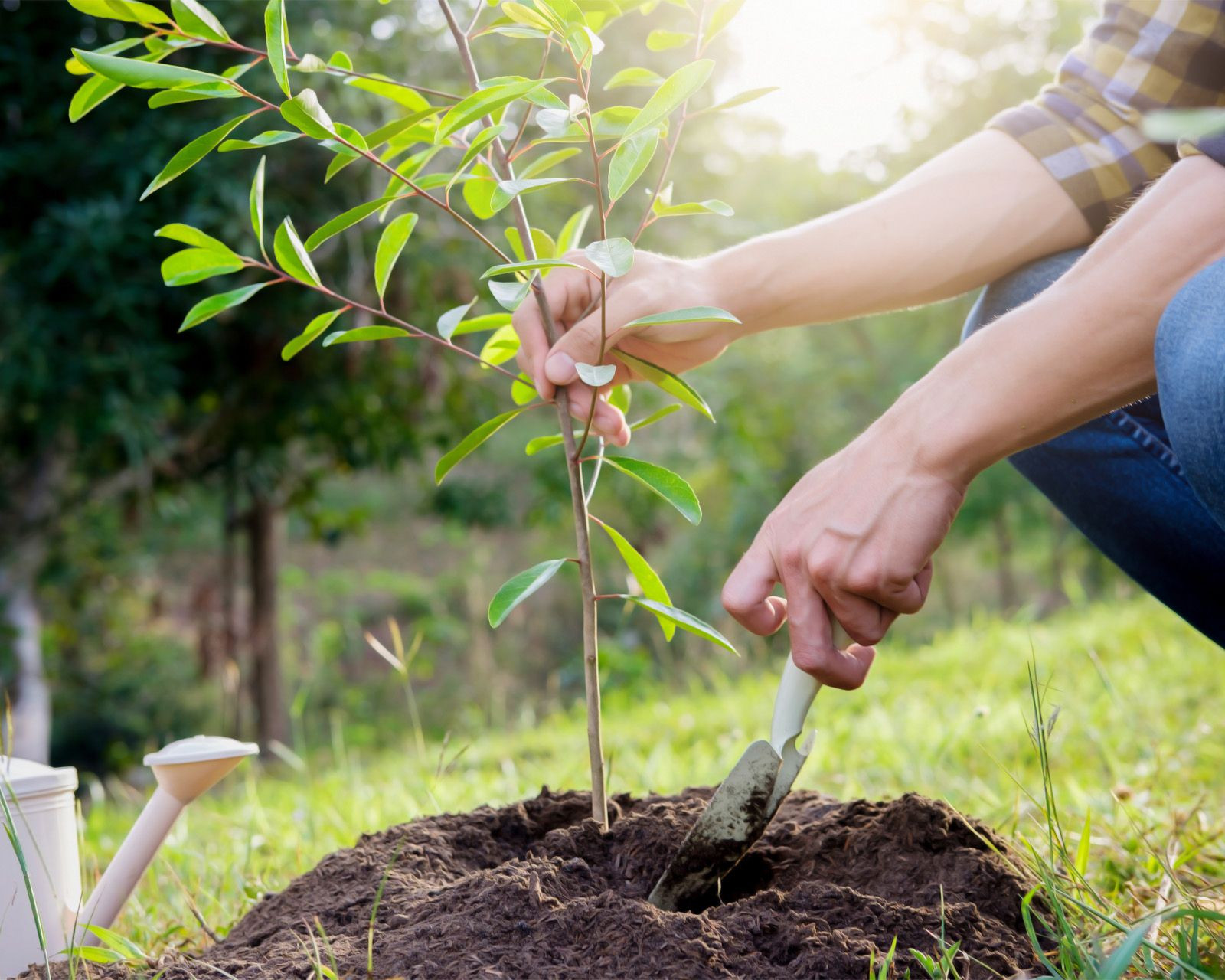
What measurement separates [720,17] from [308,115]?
45cm

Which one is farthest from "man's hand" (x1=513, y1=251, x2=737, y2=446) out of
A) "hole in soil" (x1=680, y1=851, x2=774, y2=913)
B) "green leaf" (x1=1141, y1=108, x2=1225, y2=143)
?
"green leaf" (x1=1141, y1=108, x2=1225, y2=143)

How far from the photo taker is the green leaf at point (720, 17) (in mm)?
1054

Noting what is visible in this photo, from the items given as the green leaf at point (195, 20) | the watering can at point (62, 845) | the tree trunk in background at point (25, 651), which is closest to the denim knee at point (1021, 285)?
the green leaf at point (195, 20)

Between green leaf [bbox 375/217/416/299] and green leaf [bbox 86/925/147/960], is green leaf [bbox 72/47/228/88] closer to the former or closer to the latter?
green leaf [bbox 375/217/416/299]

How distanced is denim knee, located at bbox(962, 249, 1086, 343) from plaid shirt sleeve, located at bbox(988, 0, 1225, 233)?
0.26 feet

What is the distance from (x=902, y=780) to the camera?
78.1 inches

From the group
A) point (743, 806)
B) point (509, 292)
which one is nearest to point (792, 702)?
point (743, 806)

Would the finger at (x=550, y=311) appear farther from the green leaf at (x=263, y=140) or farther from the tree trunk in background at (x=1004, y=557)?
the tree trunk in background at (x=1004, y=557)

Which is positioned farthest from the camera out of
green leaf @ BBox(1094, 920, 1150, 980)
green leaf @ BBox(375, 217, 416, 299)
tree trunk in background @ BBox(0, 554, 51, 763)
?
tree trunk in background @ BBox(0, 554, 51, 763)

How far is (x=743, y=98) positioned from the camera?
43.8 inches

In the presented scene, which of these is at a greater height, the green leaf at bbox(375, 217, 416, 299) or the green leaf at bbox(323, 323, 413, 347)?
the green leaf at bbox(375, 217, 416, 299)

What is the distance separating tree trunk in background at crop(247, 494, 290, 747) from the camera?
22.3 feet

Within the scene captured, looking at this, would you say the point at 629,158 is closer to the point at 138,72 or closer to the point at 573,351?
the point at 573,351

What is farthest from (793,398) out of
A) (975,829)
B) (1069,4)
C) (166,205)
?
(975,829)
